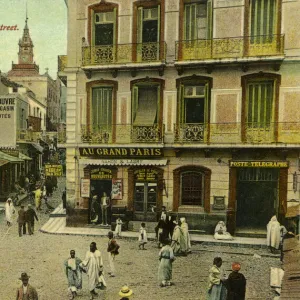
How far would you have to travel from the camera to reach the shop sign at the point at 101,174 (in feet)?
54.9

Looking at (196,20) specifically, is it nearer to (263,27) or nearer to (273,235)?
(263,27)

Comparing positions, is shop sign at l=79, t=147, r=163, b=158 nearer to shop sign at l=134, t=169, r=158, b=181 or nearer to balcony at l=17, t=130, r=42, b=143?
shop sign at l=134, t=169, r=158, b=181

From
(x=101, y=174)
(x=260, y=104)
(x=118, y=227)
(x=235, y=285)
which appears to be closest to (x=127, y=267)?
(x=118, y=227)

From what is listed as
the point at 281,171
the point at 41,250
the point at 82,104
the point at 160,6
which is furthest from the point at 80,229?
the point at 160,6

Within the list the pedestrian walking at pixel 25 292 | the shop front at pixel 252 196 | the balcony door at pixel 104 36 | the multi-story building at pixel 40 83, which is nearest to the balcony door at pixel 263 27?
the shop front at pixel 252 196

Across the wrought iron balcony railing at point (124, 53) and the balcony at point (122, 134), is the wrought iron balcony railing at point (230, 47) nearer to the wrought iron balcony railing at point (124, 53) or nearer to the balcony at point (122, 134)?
the wrought iron balcony railing at point (124, 53)

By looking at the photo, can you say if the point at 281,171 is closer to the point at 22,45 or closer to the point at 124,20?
the point at 124,20

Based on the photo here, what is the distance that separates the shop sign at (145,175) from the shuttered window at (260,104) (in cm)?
449

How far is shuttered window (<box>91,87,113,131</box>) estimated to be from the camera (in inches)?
647

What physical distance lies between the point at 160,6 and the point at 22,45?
5812 mm

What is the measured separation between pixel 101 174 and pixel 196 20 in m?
7.60

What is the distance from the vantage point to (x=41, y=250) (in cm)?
1345

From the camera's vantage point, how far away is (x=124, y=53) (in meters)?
15.8

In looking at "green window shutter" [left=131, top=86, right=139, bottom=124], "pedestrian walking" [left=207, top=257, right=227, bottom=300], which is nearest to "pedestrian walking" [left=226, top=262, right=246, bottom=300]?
"pedestrian walking" [left=207, top=257, right=227, bottom=300]
